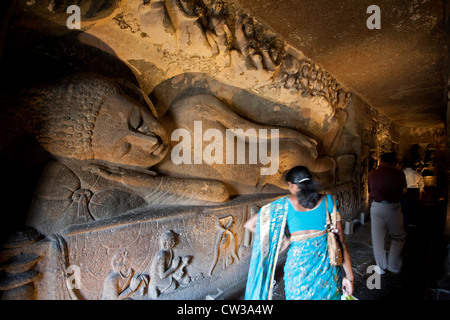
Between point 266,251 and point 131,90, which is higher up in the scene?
point 131,90

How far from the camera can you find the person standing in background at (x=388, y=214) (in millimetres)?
2271

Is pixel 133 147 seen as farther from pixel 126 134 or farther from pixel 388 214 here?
pixel 388 214

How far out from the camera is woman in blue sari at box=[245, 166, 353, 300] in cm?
118

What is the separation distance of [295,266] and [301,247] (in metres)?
0.13

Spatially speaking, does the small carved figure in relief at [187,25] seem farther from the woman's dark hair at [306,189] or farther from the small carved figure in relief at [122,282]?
the small carved figure in relief at [122,282]

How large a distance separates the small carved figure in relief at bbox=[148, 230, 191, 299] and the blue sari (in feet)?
2.30

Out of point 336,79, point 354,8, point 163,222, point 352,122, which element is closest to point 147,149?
point 163,222

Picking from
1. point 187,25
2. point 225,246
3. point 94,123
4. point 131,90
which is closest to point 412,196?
point 225,246

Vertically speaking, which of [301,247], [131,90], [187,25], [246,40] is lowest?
[301,247]

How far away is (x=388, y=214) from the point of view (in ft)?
7.54

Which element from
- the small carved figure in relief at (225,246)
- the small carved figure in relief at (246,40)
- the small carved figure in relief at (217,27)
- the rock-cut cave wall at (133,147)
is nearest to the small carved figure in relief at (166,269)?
the rock-cut cave wall at (133,147)

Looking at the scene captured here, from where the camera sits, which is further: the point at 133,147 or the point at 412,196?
the point at 412,196

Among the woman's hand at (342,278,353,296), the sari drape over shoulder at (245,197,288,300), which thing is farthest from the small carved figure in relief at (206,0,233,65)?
the woman's hand at (342,278,353,296)

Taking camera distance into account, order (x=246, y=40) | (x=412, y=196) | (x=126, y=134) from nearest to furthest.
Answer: (x=126, y=134) → (x=246, y=40) → (x=412, y=196)
